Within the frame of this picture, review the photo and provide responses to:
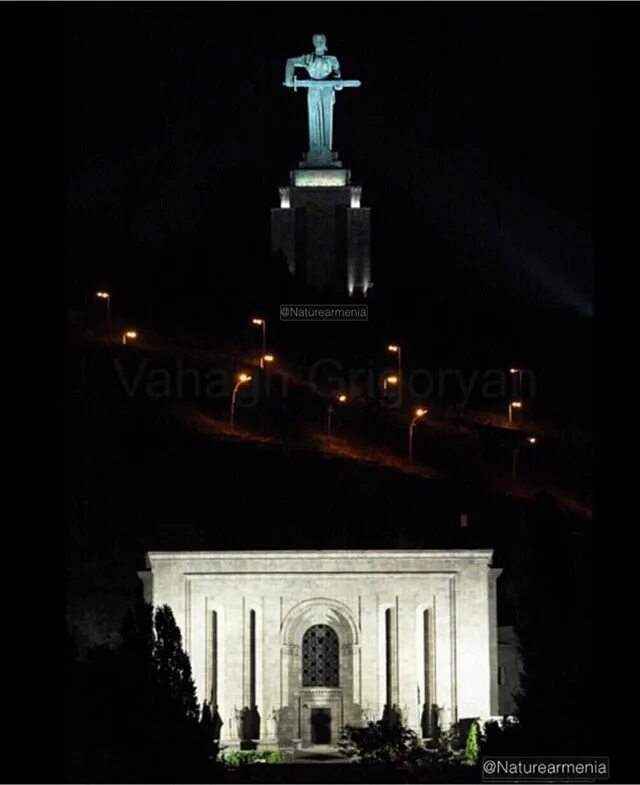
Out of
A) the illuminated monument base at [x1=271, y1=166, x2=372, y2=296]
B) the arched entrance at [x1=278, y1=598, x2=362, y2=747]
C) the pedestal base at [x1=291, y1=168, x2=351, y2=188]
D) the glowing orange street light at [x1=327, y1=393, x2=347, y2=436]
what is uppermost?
the pedestal base at [x1=291, y1=168, x2=351, y2=188]

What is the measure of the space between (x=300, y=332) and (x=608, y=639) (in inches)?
1547

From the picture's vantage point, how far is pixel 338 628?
197 feet

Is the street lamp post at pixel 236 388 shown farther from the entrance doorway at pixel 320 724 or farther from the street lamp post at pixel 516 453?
the entrance doorway at pixel 320 724

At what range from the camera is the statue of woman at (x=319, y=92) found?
3137 inches

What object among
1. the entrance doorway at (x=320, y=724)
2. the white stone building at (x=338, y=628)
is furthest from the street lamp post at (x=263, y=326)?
the entrance doorway at (x=320, y=724)

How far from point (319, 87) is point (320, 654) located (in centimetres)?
2783

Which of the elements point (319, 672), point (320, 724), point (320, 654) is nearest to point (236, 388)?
point (320, 654)

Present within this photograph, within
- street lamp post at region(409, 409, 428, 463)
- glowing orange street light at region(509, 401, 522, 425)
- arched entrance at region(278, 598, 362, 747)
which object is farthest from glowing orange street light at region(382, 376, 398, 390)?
arched entrance at region(278, 598, 362, 747)

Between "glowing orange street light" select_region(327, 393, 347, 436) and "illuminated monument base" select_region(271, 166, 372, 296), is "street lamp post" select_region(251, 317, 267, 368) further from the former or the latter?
"glowing orange street light" select_region(327, 393, 347, 436)

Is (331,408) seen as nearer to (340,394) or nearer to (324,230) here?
(340,394)

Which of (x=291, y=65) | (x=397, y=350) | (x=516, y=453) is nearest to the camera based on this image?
(x=516, y=453)

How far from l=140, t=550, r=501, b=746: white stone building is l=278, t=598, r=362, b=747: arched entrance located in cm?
4

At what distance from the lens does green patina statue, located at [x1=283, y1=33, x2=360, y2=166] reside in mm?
79688

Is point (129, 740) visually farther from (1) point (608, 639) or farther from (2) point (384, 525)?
(2) point (384, 525)
